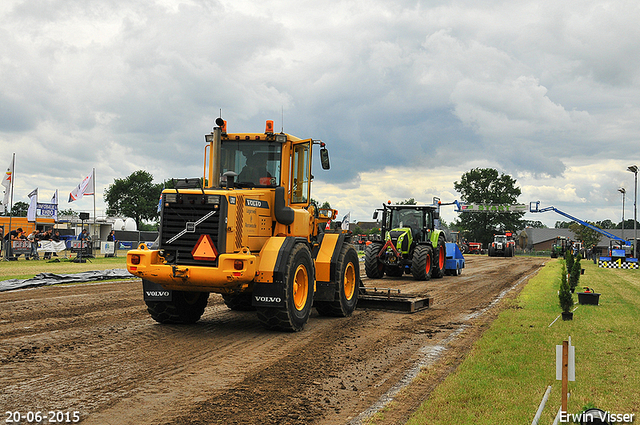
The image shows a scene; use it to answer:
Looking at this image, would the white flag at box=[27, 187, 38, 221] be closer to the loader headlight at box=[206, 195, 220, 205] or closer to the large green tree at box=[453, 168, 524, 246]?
the loader headlight at box=[206, 195, 220, 205]

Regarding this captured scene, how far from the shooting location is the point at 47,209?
33469 millimetres

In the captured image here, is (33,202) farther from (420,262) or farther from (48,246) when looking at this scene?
(420,262)

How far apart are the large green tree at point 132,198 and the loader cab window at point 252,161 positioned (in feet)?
271

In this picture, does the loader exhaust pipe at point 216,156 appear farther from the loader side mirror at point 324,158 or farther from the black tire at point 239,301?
the black tire at point 239,301

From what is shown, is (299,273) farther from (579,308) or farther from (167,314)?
(579,308)

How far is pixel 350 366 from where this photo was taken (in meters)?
6.37

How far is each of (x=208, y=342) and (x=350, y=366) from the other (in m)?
2.21

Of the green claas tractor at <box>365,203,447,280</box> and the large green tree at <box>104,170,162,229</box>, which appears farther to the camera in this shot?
the large green tree at <box>104,170,162,229</box>

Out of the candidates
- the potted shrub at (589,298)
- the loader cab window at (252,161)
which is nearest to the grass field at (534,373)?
the potted shrub at (589,298)

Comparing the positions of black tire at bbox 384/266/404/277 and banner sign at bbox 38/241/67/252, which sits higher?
banner sign at bbox 38/241/67/252

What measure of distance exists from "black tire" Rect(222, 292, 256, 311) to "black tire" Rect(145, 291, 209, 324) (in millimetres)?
832

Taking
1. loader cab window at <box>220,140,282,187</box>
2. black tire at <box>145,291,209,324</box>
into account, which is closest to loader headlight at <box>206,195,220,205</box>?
loader cab window at <box>220,140,282,187</box>

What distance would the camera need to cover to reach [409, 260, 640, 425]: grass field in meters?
4.68

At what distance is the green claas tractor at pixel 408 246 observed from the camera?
18938 millimetres
